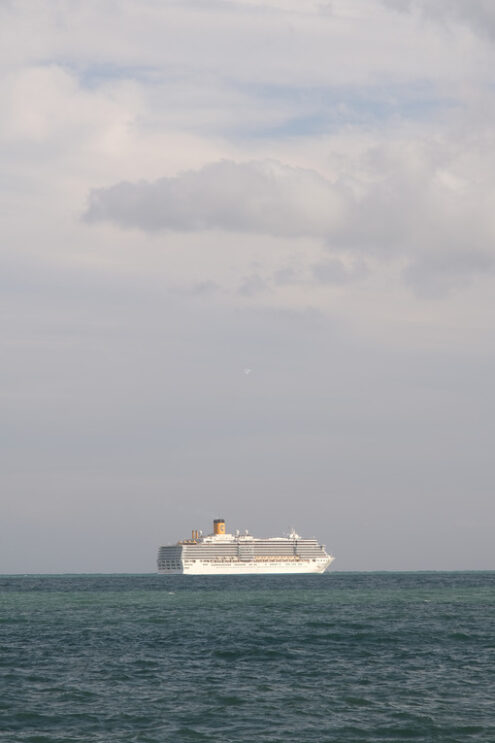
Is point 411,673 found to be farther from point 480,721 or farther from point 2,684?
point 2,684

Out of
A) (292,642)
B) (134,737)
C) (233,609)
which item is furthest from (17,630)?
(134,737)

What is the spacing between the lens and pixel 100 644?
54281mm

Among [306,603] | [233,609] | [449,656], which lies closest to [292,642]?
[449,656]

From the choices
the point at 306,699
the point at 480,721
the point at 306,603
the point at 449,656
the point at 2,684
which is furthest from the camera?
the point at 306,603

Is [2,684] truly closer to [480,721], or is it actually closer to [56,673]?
[56,673]

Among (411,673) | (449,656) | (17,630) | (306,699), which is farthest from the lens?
(17,630)

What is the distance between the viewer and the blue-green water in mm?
29969

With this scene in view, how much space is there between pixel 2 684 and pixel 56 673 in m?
3.63

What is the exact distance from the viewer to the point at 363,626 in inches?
2601

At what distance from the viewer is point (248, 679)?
40.0 m

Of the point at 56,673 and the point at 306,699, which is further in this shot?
the point at 56,673

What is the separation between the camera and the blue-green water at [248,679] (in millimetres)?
29969

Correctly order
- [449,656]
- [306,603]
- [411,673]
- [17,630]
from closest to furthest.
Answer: [411,673] → [449,656] → [17,630] → [306,603]

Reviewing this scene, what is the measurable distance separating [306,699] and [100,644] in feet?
72.9
